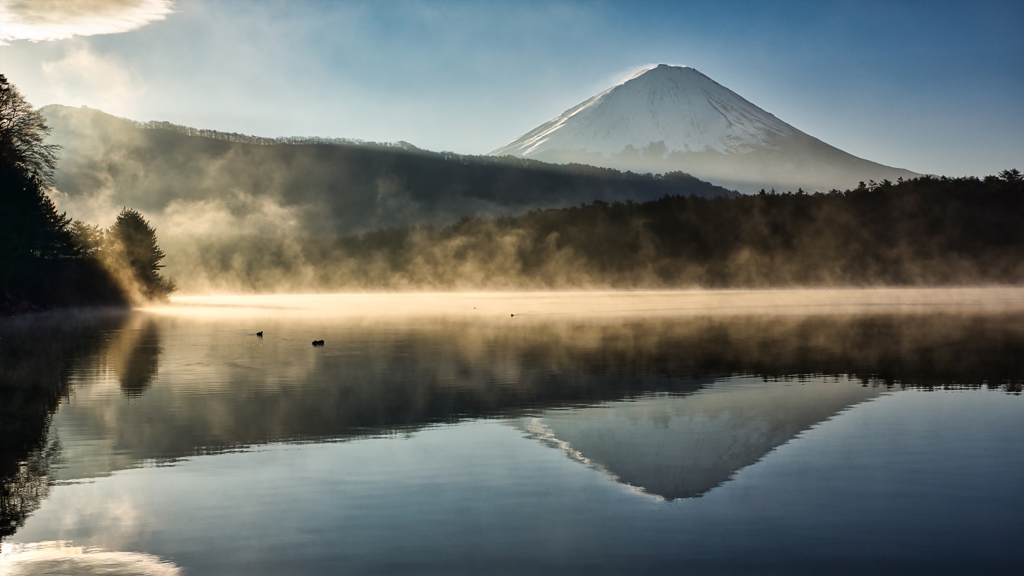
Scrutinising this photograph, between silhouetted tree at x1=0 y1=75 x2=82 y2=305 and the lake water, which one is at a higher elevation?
silhouetted tree at x1=0 y1=75 x2=82 y2=305

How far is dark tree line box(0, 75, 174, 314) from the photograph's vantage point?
2936 inches

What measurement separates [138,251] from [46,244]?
81.3ft

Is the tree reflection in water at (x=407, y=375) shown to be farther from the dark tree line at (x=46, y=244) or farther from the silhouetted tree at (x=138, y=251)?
the silhouetted tree at (x=138, y=251)

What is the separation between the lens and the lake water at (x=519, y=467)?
33.3 ft

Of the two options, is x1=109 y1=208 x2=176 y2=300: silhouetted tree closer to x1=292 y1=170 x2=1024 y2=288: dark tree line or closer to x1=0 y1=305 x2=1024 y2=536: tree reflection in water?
x1=0 y1=305 x2=1024 y2=536: tree reflection in water

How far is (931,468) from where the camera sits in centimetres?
1414

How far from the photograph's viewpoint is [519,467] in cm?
1441

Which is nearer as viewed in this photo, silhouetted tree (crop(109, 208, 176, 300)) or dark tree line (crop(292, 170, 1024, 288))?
silhouetted tree (crop(109, 208, 176, 300))

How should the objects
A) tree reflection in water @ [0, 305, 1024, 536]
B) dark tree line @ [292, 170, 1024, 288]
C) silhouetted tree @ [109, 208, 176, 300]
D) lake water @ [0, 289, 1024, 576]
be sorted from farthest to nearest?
dark tree line @ [292, 170, 1024, 288] < silhouetted tree @ [109, 208, 176, 300] < tree reflection in water @ [0, 305, 1024, 536] < lake water @ [0, 289, 1024, 576]

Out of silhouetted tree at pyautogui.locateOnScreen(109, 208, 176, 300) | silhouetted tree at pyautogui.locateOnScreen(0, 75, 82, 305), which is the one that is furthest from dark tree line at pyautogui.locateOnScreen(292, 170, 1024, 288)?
silhouetted tree at pyautogui.locateOnScreen(0, 75, 82, 305)

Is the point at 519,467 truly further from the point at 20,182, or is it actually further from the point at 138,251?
the point at 138,251

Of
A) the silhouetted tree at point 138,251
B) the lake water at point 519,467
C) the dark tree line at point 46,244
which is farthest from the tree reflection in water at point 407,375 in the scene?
the silhouetted tree at point 138,251

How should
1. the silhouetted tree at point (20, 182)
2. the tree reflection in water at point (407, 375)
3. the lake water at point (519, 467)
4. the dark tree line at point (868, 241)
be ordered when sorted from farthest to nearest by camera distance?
the dark tree line at point (868, 241) < the silhouetted tree at point (20, 182) < the tree reflection in water at point (407, 375) < the lake water at point (519, 467)

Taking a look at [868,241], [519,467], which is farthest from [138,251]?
[868,241]
